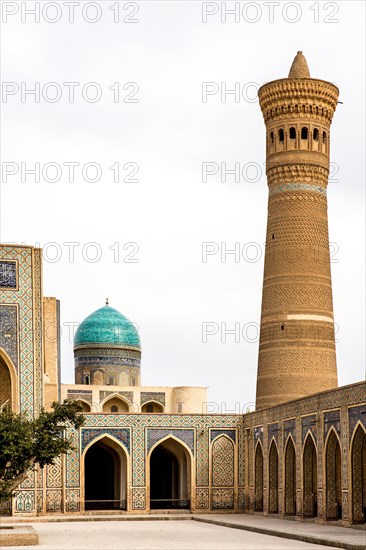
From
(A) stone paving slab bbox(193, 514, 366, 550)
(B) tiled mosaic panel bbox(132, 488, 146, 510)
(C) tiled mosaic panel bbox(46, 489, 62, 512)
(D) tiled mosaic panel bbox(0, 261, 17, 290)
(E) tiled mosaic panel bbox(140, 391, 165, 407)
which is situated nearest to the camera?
(A) stone paving slab bbox(193, 514, 366, 550)

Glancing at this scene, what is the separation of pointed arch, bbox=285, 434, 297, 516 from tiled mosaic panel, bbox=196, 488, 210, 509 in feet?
11.1

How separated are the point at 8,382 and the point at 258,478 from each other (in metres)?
5.82

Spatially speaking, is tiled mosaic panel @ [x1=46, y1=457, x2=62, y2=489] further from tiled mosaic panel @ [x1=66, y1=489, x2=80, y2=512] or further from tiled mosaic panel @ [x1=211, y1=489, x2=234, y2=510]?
tiled mosaic panel @ [x1=211, y1=489, x2=234, y2=510]

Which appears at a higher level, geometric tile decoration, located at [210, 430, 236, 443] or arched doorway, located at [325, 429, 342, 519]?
geometric tile decoration, located at [210, 430, 236, 443]

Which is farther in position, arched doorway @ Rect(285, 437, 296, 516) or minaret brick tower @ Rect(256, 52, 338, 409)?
minaret brick tower @ Rect(256, 52, 338, 409)

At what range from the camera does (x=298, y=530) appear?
56.1ft

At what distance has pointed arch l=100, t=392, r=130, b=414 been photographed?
34.8 metres

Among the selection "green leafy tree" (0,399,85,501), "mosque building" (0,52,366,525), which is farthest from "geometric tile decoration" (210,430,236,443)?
"green leafy tree" (0,399,85,501)

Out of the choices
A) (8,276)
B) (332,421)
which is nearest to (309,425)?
(332,421)

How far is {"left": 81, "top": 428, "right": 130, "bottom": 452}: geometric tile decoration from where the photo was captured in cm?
2419

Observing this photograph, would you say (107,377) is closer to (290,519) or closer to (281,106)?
(281,106)

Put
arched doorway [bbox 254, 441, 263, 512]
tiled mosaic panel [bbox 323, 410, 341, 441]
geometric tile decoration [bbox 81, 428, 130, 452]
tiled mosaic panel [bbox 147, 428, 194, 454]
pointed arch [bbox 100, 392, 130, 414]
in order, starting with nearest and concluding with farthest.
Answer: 1. tiled mosaic panel [bbox 323, 410, 341, 441]
2. arched doorway [bbox 254, 441, 263, 512]
3. geometric tile decoration [bbox 81, 428, 130, 452]
4. tiled mosaic panel [bbox 147, 428, 194, 454]
5. pointed arch [bbox 100, 392, 130, 414]

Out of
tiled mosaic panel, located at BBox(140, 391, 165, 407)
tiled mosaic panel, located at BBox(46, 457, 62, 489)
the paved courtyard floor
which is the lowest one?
the paved courtyard floor

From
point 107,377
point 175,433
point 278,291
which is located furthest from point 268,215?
point 107,377
